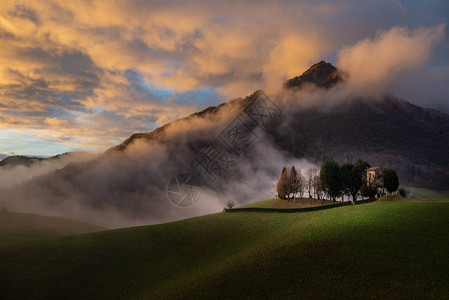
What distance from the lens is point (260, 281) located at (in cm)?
3578

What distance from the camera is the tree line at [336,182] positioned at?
9038 centimetres

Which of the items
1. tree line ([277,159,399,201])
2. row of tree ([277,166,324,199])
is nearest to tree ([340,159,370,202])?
tree line ([277,159,399,201])

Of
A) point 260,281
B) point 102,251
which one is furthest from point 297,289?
point 102,251

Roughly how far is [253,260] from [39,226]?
94.6 meters

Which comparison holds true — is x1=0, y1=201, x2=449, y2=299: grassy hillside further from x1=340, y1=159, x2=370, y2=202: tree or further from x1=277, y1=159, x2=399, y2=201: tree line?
x1=340, y1=159, x2=370, y2=202: tree

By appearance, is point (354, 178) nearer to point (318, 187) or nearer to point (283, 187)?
point (318, 187)

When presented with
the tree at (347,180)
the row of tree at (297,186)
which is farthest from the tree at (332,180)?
the row of tree at (297,186)

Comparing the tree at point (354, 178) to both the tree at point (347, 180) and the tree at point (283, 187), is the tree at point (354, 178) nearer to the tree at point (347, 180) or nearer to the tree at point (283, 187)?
the tree at point (347, 180)

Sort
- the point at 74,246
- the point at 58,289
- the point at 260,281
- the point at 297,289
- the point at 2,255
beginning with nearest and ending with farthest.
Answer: the point at 297,289 < the point at 260,281 < the point at 58,289 < the point at 2,255 < the point at 74,246

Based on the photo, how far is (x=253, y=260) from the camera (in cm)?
4119

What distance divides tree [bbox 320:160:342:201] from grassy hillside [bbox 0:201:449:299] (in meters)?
42.4

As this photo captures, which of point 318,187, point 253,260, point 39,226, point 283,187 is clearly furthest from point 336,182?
point 39,226

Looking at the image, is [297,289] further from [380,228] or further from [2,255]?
[2,255]

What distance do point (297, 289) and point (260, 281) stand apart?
5.04 metres
